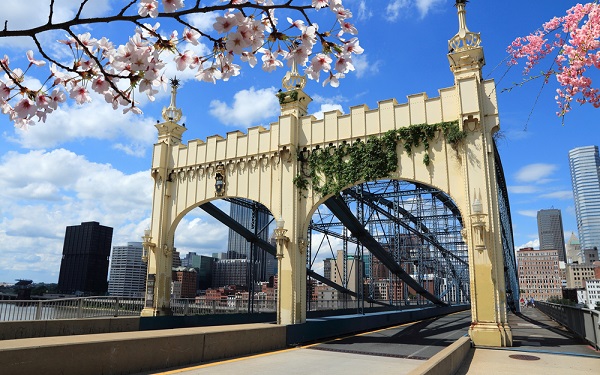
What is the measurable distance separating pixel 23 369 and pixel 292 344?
9.27m

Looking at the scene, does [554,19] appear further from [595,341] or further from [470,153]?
[595,341]

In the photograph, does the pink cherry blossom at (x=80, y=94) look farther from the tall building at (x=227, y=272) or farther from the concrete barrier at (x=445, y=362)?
the tall building at (x=227, y=272)

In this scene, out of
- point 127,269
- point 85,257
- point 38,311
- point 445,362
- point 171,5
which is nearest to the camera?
point 171,5

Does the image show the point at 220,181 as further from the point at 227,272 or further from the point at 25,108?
the point at 227,272

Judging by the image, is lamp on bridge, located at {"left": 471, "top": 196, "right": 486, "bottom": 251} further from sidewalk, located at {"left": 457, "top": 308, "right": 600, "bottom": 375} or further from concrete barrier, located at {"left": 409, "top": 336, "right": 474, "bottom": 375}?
concrete barrier, located at {"left": 409, "top": 336, "right": 474, "bottom": 375}

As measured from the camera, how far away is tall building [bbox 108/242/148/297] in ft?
535

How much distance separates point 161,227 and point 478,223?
16079mm

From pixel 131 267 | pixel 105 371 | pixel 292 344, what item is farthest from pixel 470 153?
pixel 131 267

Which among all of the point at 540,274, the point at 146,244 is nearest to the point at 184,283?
the point at 146,244

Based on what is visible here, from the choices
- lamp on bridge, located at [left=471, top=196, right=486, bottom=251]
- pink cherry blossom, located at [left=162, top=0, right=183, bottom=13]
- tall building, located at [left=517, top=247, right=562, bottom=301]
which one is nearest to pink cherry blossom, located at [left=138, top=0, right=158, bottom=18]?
pink cherry blossom, located at [left=162, top=0, right=183, bottom=13]

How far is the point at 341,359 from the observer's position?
39.0 feet

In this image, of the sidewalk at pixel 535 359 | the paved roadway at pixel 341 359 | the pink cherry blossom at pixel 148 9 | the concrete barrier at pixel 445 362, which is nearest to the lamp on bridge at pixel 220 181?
the paved roadway at pixel 341 359

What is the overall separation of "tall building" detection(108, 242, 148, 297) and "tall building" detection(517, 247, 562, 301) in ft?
500

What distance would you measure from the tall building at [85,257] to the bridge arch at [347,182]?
113128mm
